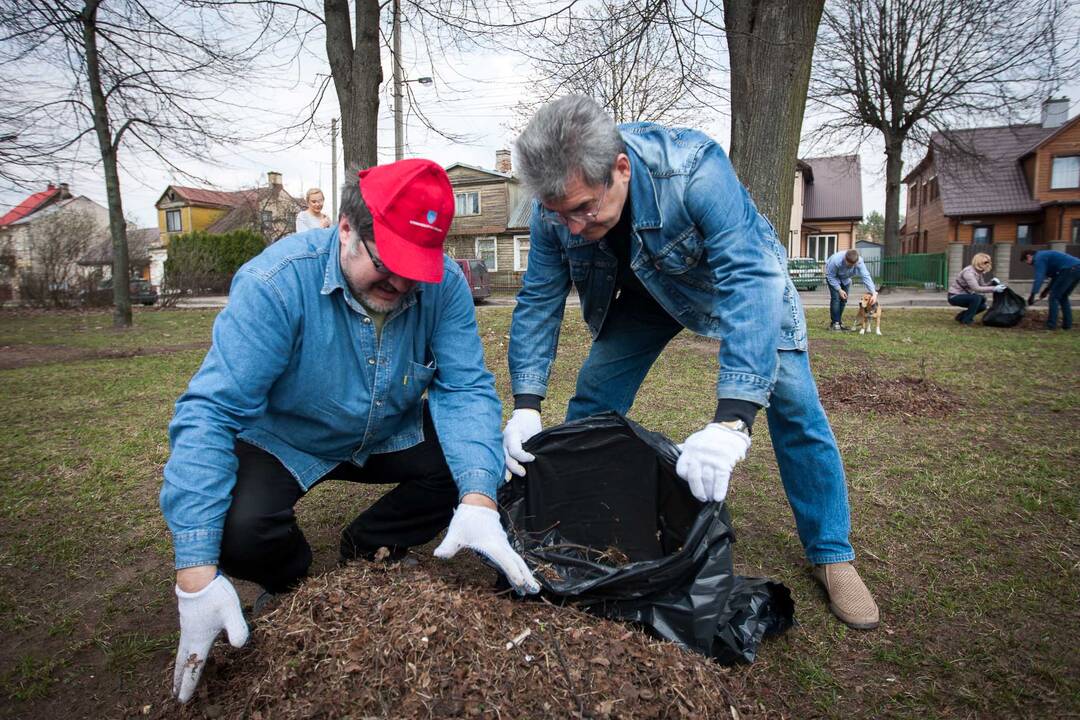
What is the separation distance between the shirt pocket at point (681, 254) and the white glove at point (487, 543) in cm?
96

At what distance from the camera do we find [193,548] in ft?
5.22

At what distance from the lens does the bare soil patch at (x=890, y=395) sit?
469 centimetres

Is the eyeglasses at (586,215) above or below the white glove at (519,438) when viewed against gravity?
above

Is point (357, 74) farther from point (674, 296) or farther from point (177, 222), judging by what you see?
point (177, 222)

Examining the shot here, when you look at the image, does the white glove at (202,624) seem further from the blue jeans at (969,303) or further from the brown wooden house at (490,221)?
the brown wooden house at (490,221)

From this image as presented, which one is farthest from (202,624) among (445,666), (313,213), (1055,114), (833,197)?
(833,197)

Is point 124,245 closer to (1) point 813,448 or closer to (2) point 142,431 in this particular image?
(2) point 142,431

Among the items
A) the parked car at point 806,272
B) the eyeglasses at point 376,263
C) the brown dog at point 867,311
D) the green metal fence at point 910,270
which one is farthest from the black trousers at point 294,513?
the green metal fence at point 910,270

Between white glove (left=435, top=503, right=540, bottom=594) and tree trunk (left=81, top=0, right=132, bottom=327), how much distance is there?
1121 centimetres

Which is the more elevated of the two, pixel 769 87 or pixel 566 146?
pixel 769 87

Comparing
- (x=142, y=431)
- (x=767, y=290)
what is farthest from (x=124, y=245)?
(x=767, y=290)

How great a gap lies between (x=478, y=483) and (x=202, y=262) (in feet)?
74.7

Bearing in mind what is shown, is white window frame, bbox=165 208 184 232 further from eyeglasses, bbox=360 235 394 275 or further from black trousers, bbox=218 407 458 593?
eyeglasses, bbox=360 235 394 275

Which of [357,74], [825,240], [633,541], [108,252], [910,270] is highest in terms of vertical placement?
[825,240]
